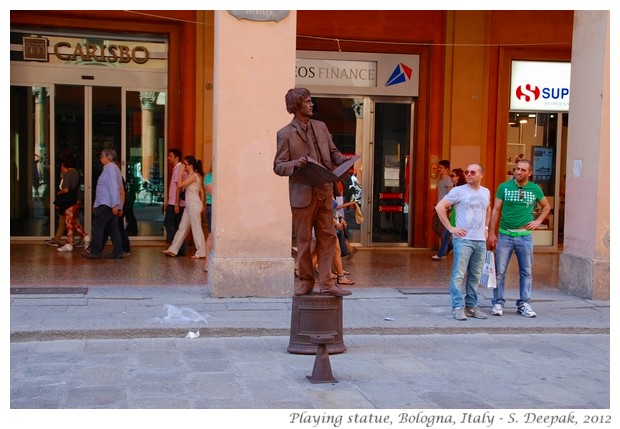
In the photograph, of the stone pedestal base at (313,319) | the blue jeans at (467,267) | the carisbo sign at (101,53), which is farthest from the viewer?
the carisbo sign at (101,53)

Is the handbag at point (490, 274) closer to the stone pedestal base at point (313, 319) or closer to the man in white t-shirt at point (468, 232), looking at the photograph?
the man in white t-shirt at point (468, 232)

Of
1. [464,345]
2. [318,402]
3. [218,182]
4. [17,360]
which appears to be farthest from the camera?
[218,182]

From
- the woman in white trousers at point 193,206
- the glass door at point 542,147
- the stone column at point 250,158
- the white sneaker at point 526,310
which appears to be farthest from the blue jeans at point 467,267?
the glass door at point 542,147

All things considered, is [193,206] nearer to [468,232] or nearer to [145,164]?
[145,164]

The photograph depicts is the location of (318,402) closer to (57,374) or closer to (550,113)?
(57,374)

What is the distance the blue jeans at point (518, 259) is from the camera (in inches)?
349

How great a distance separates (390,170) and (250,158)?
6455mm

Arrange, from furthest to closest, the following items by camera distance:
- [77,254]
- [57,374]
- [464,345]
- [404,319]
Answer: [77,254] → [404,319] → [464,345] → [57,374]

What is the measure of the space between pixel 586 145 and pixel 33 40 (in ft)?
31.8

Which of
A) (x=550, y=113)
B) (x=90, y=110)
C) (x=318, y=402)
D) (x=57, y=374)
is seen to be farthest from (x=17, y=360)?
(x=550, y=113)

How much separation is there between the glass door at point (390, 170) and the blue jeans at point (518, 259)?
630cm

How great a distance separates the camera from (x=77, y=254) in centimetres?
1291

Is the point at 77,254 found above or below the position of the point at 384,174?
below

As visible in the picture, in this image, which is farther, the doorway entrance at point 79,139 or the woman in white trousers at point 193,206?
the doorway entrance at point 79,139
